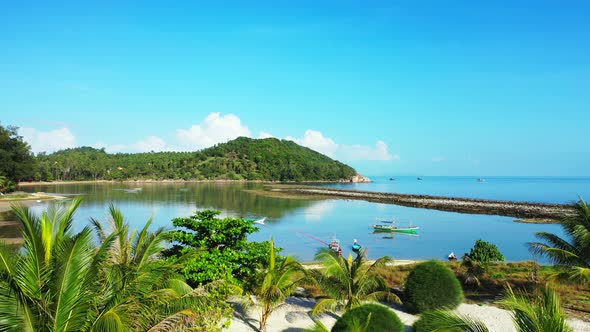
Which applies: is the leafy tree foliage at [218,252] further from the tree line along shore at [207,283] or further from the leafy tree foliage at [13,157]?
the leafy tree foliage at [13,157]

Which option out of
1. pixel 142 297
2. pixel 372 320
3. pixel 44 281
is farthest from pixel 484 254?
pixel 44 281

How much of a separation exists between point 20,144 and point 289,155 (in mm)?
135137

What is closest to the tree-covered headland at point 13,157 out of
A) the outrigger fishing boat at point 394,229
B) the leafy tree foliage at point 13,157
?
the leafy tree foliage at point 13,157

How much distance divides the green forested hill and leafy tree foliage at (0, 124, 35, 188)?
2498 inches

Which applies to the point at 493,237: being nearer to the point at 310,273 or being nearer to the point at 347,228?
the point at 347,228

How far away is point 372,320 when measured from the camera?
896cm

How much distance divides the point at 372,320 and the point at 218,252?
5.30 metres

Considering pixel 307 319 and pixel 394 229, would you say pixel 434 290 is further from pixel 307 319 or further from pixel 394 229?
pixel 394 229

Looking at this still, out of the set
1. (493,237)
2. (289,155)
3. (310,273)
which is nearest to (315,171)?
(289,155)

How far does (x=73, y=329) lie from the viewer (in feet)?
16.8

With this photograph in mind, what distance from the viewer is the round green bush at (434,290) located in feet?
39.2

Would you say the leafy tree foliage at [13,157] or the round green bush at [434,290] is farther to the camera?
the leafy tree foliage at [13,157]

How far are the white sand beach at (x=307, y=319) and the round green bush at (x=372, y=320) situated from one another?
1.89m

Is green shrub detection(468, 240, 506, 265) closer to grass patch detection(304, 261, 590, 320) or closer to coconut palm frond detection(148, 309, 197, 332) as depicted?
grass patch detection(304, 261, 590, 320)
